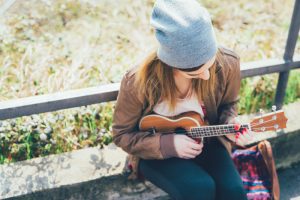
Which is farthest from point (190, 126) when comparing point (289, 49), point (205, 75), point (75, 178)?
point (289, 49)

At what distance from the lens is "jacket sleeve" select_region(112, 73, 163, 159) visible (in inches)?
86.7

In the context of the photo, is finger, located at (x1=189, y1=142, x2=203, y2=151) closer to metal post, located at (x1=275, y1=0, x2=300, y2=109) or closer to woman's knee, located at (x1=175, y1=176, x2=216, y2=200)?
woman's knee, located at (x1=175, y1=176, x2=216, y2=200)

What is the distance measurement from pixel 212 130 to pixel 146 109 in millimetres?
359

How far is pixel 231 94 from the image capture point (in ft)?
7.88

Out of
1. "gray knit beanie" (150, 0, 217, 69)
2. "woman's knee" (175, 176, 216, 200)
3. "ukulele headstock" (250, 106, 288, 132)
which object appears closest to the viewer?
"gray knit beanie" (150, 0, 217, 69)

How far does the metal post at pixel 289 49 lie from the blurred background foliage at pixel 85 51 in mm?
110

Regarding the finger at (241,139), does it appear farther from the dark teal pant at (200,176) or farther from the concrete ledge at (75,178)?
the concrete ledge at (75,178)

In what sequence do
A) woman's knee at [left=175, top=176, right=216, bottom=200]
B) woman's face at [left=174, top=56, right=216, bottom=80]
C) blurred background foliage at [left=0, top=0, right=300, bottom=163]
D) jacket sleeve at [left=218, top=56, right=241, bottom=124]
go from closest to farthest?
woman's face at [left=174, top=56, right=216, bottom=80]
woman's knee at [left=175, top=176, right=216, bottom=200]
jacket sleeve at [left=218, top=56, right=241, bottom=124]
blurred background foliage at [left=0, top=0, right=300, bottom=163]

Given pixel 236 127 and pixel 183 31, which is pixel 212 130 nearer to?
pixel 236 127

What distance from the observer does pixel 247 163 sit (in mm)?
2643

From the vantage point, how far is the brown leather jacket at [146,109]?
87.3 inches

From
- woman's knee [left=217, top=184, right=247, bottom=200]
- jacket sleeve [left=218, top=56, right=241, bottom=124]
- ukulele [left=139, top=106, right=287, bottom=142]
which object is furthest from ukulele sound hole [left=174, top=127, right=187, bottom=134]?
woman's knee [left=217, top=184, right=247, bottom=200]

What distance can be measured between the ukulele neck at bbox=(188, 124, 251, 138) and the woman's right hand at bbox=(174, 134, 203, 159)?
0.14 ft

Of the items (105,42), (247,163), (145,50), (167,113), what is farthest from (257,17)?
(167,113)
